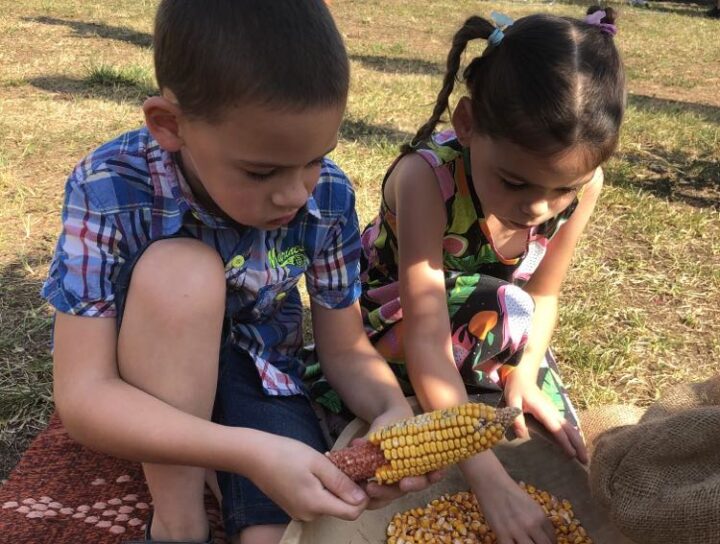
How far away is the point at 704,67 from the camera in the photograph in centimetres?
1005

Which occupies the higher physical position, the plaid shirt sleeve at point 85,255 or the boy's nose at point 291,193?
the boy's nose at point 291,193

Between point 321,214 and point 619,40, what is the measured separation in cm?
1148

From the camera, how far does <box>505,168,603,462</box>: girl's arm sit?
2.13m

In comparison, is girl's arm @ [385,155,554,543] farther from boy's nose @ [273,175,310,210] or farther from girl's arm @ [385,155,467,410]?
boy's nose @ [273,175,310,210]

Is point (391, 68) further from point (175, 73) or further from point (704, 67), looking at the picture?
point (175, 73)

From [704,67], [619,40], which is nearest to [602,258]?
[704,67]

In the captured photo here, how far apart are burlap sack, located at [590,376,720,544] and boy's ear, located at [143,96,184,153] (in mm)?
1120

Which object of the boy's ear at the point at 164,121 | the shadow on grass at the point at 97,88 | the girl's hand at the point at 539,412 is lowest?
the shadow on grass at the point at 97,88

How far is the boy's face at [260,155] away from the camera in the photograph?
1.44 meters

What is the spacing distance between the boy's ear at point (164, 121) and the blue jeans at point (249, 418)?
1.62 feet

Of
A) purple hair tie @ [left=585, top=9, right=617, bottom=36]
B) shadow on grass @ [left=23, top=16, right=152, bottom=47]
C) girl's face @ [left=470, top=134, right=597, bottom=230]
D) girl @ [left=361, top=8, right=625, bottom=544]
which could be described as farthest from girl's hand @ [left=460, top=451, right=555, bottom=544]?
shadow on grass @ [left=23, top=16, right=152, bottom=47]

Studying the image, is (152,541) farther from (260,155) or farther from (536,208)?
(536,208)

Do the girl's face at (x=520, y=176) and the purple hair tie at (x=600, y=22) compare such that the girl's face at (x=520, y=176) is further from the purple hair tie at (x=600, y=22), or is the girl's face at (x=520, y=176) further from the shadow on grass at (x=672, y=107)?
the shadow on grass at (x=672, y=107)

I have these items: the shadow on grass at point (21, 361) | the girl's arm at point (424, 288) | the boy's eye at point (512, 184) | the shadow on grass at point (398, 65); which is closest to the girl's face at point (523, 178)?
the boy's eye at point (512, 184)
